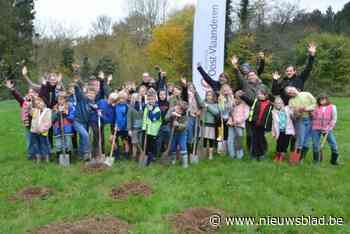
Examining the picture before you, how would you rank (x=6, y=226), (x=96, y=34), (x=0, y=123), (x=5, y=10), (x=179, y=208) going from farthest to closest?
(x=96, y=34) → (x=5, y=10) → (x=0, y=123) → (x=179, y=208) → (x=6, y=226)

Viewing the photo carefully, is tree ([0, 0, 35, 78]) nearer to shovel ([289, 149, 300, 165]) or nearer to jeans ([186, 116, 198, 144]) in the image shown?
jeans ([186, 116, 198, 144])

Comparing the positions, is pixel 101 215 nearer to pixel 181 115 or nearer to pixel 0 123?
pixel 181 115

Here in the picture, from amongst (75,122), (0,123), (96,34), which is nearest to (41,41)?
(96,34)

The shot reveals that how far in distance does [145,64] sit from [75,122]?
30259 millimetres

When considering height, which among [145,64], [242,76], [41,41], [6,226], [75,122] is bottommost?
[6,226]

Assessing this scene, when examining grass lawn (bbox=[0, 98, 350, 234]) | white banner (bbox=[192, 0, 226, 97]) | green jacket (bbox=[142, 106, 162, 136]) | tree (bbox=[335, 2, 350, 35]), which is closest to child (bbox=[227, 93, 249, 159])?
grass lawn (bbox=[0, 98, 350, 234])

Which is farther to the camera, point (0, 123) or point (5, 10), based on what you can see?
point (5, 10)

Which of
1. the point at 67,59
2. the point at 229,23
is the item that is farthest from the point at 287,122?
the point at 67,59

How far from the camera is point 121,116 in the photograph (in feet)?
30.1

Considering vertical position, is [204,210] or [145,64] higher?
[145,64]

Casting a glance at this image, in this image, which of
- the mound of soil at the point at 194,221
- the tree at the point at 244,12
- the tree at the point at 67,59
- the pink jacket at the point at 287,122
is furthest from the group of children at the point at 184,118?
the tree at the point at 67,59

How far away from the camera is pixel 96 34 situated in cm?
5269

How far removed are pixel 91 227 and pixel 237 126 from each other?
15.6ft

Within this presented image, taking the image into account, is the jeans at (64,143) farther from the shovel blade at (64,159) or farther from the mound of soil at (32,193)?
the mound of soil at (32,193)
